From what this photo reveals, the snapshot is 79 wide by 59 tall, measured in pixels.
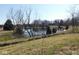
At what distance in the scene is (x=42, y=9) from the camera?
19.8 ft

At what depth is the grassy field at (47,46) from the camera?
6043 millimetres

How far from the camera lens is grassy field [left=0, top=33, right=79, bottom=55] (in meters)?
6.04

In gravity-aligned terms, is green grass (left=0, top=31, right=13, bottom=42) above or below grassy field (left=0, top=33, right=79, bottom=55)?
above

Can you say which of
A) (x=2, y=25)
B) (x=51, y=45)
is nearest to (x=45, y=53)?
(x=51, y=45)

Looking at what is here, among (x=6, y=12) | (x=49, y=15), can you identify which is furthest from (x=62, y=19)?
(x=6, y=12)

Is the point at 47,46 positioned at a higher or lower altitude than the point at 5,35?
lower

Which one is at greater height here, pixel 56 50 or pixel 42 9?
pixel 42 9

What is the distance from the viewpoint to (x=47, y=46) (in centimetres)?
605

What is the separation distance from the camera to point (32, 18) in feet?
19.9

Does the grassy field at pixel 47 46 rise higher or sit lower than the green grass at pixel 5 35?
lower

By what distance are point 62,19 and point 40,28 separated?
0.72 ft

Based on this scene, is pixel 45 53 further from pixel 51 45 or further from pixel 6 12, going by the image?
pixel 6 12

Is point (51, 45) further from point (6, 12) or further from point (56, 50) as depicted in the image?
point (6, 12)
